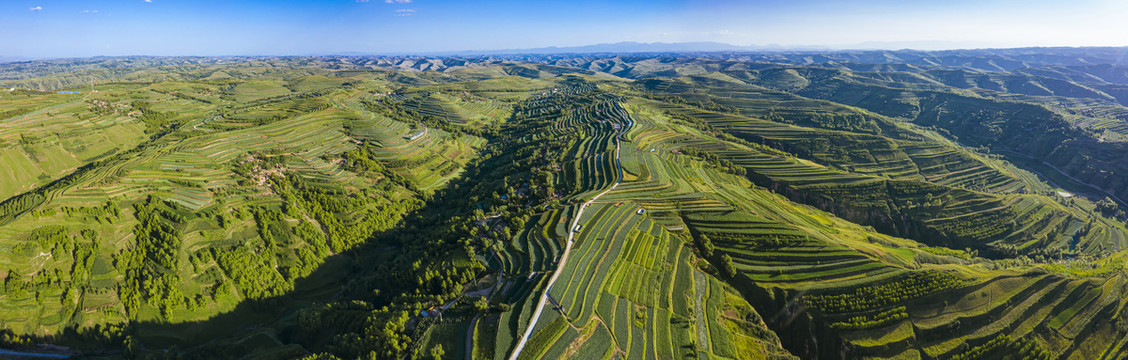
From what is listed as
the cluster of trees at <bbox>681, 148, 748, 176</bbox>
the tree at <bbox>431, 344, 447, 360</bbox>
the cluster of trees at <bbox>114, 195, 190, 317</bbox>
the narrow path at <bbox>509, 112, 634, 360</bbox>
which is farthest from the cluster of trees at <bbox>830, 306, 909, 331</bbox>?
the cluster of trees at <bbox>114, 195, 190, 317</bbox>

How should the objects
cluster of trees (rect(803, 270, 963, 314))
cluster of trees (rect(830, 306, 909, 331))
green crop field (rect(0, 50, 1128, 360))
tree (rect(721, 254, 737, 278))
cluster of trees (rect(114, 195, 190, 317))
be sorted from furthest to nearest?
tree (rect(721, 254, 737, 278)), cluster of trees (rect(114, 195, 190, 317)), cluster of trees (rect(803, 270, 963, 314)), cluster of trees (rect(830, 306, 909, 331)), green crop field (rect(0, 50, 1128, 360))

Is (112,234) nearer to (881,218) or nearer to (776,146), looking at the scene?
(881,218)

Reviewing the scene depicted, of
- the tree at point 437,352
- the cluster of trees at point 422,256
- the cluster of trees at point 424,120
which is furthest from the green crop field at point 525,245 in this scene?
the cluster of trees at point 424,120

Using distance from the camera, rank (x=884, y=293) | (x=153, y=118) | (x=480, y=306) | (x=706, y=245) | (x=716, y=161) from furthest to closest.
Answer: (x=153, y=118), (x=716, y=161), (x=706, y=245), (x=884, y=293), (x=480, y=306)

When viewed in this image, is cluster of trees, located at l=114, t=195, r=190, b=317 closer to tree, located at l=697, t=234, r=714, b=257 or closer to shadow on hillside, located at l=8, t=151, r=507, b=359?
shadow on hillside, located at l=8, t=151, r=507, b=359

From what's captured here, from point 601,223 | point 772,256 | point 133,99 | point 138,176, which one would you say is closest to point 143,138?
point 133,99

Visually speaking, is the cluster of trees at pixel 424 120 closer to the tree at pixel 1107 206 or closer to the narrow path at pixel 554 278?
the narrow path at pixel 554 278

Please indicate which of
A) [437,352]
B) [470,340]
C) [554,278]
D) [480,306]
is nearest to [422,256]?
[480,306]

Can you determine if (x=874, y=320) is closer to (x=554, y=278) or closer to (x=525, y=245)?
(x=554, y=278)
